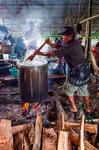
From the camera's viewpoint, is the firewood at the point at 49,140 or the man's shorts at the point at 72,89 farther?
the man's shorts at the point at 72,89

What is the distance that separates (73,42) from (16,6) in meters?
4.64

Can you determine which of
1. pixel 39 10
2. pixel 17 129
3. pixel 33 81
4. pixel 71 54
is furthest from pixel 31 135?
pixel 39 10

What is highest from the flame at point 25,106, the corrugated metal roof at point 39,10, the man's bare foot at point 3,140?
the corrugated metal roof at point 39,10

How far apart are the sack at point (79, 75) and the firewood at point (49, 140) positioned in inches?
107

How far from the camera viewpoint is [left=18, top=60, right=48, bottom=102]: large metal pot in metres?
6.06

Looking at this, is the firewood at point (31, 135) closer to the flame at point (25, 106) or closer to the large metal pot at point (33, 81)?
the large metal pot at point (33, 81)

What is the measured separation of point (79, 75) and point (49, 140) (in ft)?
9.93

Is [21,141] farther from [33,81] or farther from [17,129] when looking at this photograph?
[33,81]

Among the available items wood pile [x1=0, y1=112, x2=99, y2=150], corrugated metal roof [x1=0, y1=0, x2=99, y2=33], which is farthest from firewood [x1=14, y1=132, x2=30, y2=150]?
corrugated metal roof [x1=0, y1=0, x2=99, y2=33]

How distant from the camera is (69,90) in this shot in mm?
6316

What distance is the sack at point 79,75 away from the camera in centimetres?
621

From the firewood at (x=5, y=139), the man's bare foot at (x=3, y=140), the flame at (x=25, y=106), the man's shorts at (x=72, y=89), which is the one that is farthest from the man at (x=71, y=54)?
the man's bare foot at (x=3, y=140)

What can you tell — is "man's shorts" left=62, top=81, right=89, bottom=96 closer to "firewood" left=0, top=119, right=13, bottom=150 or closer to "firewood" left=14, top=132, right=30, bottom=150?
"firewood" left=14, top=132, right=30, bottom=150

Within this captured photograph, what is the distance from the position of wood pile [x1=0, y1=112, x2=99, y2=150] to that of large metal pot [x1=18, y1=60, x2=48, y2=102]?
2303mm
